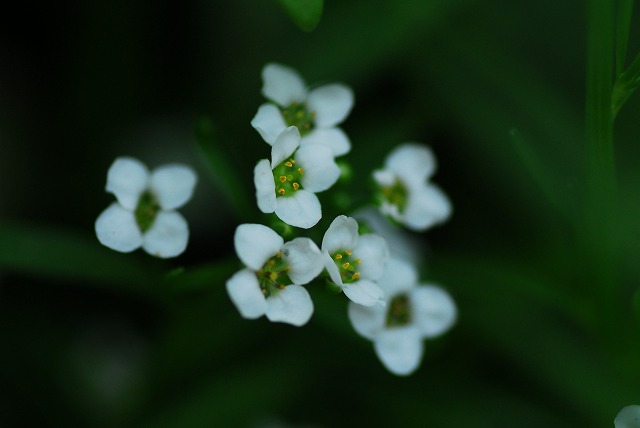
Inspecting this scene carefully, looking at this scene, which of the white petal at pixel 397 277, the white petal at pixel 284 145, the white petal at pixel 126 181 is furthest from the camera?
the white petal at pixel 397 277

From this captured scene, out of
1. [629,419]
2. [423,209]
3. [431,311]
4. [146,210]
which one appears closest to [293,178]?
[146,210]

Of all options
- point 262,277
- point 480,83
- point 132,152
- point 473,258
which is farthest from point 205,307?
point 480,83

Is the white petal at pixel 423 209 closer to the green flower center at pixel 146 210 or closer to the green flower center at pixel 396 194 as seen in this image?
the green flower center at pixel 396 194

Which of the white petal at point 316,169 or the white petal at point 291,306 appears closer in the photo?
the white petal at point 291,306

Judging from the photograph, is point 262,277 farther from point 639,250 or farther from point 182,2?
point 182,2

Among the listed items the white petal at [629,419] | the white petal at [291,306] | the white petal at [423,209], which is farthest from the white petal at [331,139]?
the white petal at [629,419]

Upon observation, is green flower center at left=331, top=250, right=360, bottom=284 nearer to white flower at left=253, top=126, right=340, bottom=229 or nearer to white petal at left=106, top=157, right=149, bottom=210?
white flower at left=253, top=126, right=340, bottom=229
